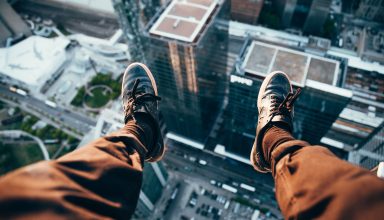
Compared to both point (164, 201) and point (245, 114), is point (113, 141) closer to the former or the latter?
point (245, 114)

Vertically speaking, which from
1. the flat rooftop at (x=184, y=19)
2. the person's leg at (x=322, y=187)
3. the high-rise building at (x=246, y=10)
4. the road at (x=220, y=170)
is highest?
the person's leg at (x=322, y=187)

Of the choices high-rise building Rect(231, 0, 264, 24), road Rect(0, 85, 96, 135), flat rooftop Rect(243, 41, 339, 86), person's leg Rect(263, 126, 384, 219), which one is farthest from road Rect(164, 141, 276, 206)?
person's leg Rect(263, 126, 384, 219)

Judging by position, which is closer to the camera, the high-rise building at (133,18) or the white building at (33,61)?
the high-rise building at (133,18)

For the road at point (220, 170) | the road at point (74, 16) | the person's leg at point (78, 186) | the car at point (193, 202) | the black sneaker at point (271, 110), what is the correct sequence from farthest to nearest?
the road at point (74, 16) → the road at point (220, 170) → the car at point (193, 202) → the black sneaker at point (271, 110) → the person's leg at point (78, 186)

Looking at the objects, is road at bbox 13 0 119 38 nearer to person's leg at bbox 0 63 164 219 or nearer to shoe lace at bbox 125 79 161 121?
shoe lace at bbox 125 79 161 121

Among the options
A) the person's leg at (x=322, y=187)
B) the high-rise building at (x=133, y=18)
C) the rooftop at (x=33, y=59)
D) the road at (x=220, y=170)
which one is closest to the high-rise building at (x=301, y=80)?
the high-rise building at (x=133, y=18)

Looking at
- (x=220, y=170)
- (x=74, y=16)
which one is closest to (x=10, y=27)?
(x=74, y=16)

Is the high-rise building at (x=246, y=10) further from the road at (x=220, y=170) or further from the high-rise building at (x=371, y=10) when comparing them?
the road at (x=220, y=170)

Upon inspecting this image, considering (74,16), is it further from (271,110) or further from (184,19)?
(271,110)
